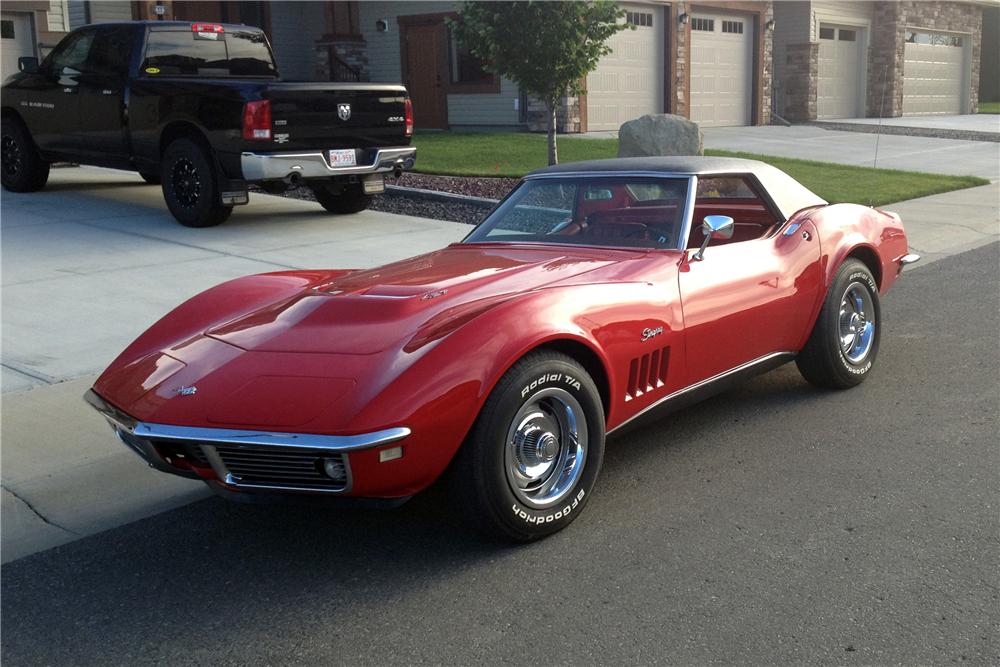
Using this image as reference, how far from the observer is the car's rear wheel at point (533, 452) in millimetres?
3598

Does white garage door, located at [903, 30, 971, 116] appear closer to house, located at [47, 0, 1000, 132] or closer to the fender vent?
house, located at [47, 0, 1000, 132]

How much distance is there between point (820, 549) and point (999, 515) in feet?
2.58

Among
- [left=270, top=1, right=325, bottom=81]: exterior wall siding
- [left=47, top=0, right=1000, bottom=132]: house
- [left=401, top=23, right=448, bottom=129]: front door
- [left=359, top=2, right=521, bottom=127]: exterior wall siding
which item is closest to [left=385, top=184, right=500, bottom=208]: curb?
[left=47, top=0, right=1000, bottom=132]: house

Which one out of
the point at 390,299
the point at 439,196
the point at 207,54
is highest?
the point at 207,54

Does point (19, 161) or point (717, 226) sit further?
point (19, 161)

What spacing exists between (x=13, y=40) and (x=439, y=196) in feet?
33.0

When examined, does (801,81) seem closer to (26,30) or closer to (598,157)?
(598,157)

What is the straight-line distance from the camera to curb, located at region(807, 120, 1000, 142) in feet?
80.3

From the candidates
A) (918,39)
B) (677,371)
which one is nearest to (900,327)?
(677,371)

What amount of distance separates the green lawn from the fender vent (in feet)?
31.4

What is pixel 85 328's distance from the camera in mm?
7078

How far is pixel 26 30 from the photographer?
60.7 ft

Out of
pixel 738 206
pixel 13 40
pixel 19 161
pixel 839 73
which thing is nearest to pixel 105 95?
pixel 19 161

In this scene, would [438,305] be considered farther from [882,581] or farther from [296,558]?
[882,581]
